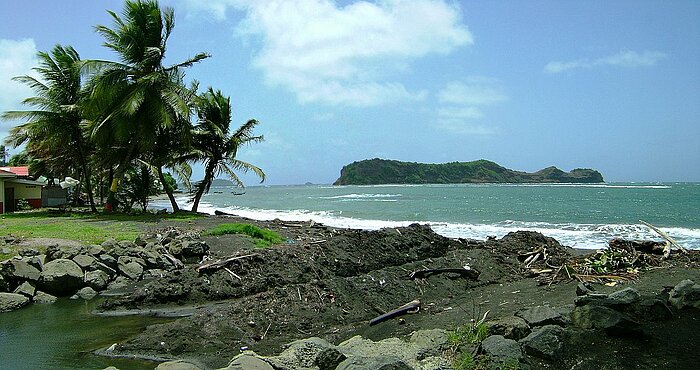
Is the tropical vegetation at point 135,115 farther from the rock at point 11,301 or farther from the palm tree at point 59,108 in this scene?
the rock at point 11,301

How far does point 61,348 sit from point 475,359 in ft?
19.8

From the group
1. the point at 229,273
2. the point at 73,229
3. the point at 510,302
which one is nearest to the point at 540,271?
the point at 510,302

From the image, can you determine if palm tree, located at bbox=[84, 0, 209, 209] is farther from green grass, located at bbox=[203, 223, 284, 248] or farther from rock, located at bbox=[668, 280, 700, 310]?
rock, located at bbox=[668, 280, 700, 310]

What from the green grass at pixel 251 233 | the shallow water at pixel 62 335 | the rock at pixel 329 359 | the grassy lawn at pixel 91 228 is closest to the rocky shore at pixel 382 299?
the rock at pixel 329 359

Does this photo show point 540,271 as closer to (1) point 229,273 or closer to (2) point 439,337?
(2) point 439,337

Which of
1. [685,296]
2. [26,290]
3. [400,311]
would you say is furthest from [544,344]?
[26,290]

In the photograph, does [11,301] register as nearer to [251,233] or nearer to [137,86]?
[251,233]

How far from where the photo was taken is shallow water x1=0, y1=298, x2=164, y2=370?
7.25 metres

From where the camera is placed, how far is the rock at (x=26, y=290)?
11242 mm

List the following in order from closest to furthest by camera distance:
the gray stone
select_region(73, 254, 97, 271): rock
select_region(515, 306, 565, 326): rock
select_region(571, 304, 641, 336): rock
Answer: select_region(571, 304, 641, 336): rock → select_region(515, 306, 565, 326): rock → the gray stone → select_region(73, 254, 97, 271): rock

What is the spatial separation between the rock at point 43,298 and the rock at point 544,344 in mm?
9677

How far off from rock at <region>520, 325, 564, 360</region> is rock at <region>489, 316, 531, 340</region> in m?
0.21

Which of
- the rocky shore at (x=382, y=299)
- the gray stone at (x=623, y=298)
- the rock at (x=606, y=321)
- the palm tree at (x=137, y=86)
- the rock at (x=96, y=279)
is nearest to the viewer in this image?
the rocky shore at (x=382, y=299)

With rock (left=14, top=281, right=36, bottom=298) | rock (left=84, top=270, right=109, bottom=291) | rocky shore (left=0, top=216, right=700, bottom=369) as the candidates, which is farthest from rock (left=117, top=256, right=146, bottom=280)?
rock (left=14, top=281, right=36, bottom=298)
